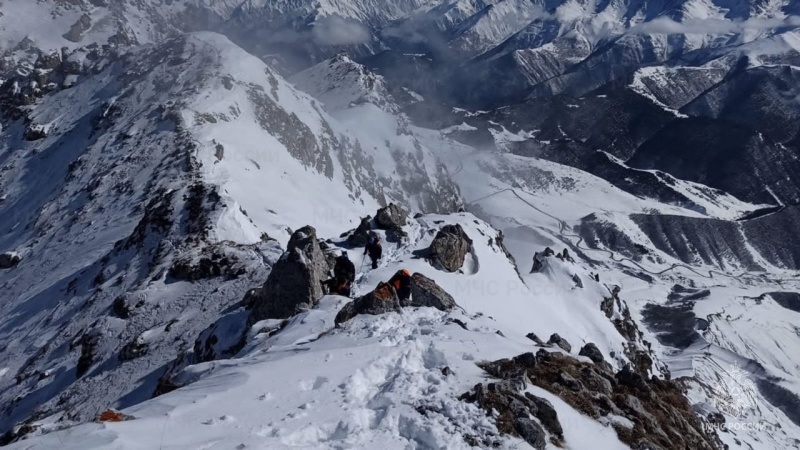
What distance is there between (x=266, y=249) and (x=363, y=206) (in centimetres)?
5658

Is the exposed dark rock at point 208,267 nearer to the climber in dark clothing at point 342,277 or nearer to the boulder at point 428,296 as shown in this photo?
the climber in dark clothing at point 342,277

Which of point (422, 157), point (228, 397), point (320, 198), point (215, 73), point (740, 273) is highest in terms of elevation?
point (215, 73)

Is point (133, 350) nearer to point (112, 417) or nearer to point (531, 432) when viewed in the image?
point (112, 417)

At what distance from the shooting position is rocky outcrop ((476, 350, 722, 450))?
12.4 metres

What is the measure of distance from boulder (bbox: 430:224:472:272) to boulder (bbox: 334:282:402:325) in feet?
56.0

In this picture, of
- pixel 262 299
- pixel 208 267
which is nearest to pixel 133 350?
pixel 208 267

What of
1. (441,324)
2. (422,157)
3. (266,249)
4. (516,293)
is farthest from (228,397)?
(422,157)

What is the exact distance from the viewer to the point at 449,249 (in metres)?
38.3

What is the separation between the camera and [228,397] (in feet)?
38.8

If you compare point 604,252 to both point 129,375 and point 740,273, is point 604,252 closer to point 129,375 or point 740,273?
point 740,273

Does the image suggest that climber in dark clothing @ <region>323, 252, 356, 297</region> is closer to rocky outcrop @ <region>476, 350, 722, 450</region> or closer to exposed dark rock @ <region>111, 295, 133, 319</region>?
rocky outcrop @ <region>476, 350, 722, 450</region>

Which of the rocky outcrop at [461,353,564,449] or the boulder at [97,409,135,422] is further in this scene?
the rocky outcrop at [461,353,564,449]

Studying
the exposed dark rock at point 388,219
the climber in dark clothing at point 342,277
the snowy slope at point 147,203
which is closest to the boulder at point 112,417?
the climber in dark clothing at point 342,277

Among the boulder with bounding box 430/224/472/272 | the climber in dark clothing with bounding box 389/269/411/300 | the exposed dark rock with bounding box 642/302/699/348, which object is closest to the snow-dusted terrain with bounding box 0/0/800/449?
the exposed dark rock with bounding box 642/302/699/348
